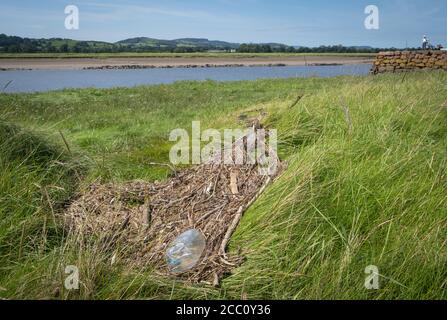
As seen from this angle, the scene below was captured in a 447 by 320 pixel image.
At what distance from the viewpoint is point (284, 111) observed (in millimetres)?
6828

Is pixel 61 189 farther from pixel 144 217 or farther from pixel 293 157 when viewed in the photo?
pixel 293 157

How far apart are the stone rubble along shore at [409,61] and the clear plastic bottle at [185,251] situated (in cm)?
2308

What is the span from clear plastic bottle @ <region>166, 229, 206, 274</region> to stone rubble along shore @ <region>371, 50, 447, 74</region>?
23.1 m

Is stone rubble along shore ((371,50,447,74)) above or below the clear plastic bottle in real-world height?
above

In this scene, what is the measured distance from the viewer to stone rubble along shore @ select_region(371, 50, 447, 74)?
A: 23172 mm

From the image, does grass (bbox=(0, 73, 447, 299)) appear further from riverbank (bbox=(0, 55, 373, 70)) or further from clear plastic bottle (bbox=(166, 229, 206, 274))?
riverbank (bbox=(0, 55, 373, 70))

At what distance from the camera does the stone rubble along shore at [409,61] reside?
2317 cm

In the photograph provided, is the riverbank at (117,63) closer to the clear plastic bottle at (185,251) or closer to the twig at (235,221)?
the twig at (235,221)

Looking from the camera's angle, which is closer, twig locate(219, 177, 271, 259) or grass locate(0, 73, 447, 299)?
grass locate(0, 73, 447, 299)

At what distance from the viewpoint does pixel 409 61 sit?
2523cm

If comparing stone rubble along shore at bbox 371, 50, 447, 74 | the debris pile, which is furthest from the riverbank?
the debris pile

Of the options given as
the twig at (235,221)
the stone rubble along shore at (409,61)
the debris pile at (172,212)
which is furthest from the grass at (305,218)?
the stone rubble along shore at (409,61)
